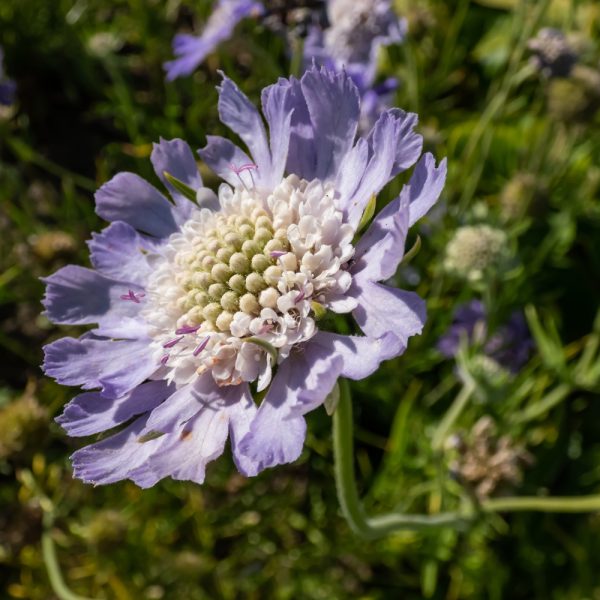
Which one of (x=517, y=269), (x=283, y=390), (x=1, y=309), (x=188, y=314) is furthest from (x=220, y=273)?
(x=1, y=309)

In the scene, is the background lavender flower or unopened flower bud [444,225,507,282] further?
the background lavender flower

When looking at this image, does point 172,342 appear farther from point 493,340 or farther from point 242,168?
point 493,340

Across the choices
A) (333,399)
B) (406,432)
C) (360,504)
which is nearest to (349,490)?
(360,504)

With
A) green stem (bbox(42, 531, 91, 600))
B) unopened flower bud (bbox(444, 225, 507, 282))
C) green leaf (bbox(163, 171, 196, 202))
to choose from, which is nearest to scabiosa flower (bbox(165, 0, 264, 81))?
unopened flower bud (bbox(444, 225, 507, 282))

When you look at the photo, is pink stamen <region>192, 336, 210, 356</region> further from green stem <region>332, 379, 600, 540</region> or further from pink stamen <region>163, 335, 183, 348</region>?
green stem <region>332, 379, 600, 540</region>

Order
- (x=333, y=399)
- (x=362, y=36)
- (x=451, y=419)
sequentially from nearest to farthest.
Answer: (x=333, y=399)
(x=451, y=419)
(x=362, y=36)

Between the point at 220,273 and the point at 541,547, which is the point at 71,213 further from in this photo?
the point at 541,547
